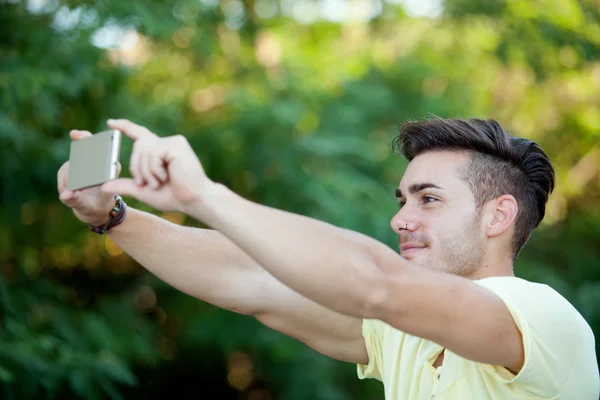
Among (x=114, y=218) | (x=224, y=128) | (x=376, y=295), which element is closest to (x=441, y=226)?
(x=376, y=295)

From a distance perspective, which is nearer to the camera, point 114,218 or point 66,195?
point 66,195

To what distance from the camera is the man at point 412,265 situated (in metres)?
1.21

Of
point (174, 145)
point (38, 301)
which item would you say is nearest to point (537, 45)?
point (38, 301)

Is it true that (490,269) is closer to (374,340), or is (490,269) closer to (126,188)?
(374,340)

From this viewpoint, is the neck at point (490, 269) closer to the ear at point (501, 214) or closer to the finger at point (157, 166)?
the ear at point (501, 214)

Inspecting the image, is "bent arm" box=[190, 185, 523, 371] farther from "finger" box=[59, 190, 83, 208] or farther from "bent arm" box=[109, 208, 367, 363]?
"bent arm" box=[109, 208, 367, 363]

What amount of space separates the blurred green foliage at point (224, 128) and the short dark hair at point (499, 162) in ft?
7.34

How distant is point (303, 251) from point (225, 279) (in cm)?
76

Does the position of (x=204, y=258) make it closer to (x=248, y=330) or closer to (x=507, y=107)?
(x=248, y=330)

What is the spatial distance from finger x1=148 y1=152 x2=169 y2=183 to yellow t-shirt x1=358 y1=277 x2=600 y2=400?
0.64m

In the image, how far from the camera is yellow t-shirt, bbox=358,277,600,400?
137 cm

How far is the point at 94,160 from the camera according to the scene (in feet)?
4.49

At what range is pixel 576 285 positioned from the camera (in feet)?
20.4

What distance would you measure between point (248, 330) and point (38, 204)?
1.67m
